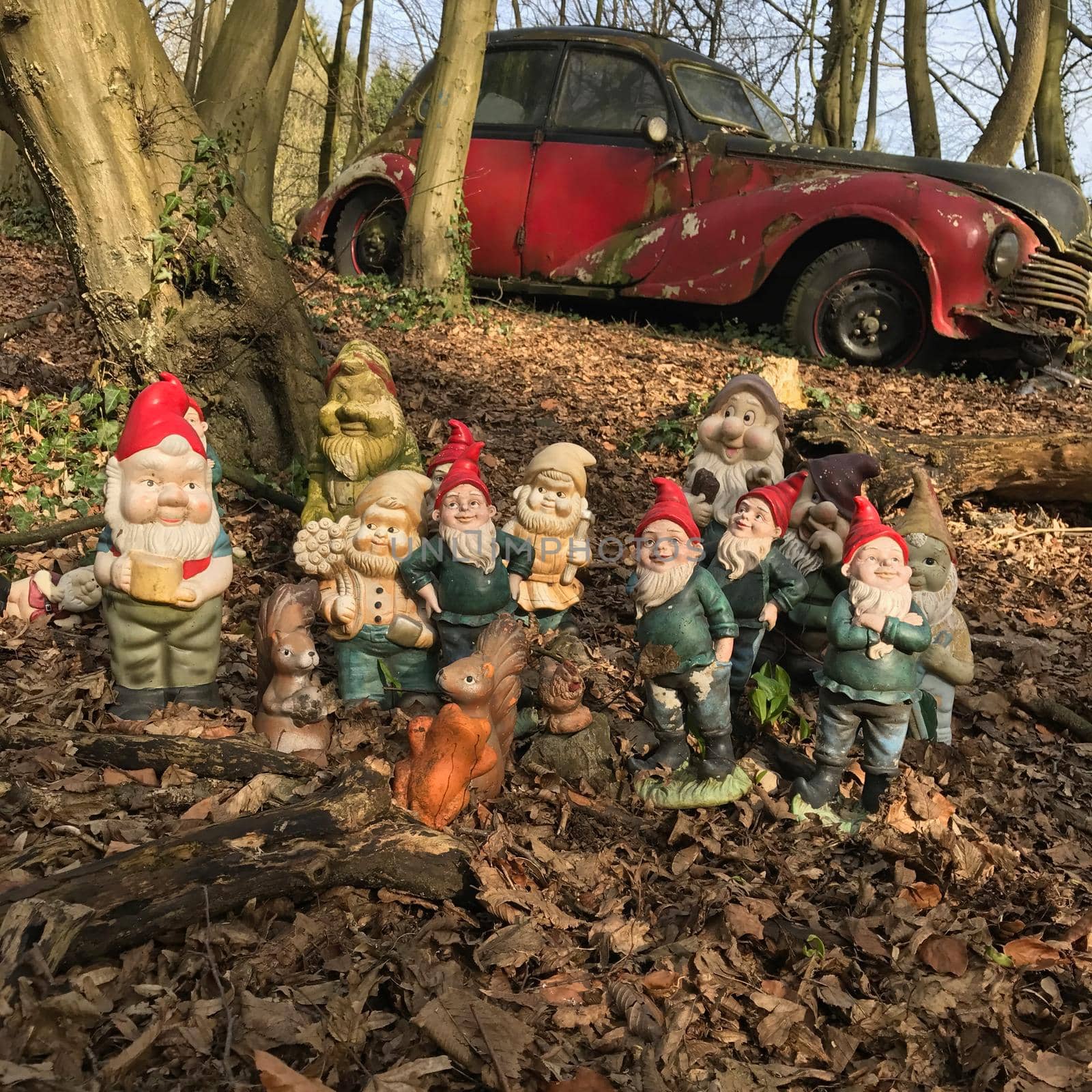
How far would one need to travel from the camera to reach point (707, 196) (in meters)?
8.00

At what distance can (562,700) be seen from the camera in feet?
10.6

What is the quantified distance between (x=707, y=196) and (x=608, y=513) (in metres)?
3.99

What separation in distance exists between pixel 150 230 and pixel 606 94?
5.15 metres

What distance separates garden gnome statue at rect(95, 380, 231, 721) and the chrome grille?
19.6ft

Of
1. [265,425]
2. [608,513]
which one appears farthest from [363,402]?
[608,513]

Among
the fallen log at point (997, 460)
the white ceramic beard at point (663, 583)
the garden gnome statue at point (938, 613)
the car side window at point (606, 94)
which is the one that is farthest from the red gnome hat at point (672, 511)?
the car side window at point (606, 94)

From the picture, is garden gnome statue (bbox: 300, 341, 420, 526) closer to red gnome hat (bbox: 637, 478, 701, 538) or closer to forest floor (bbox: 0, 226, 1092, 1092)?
Answer: forest floor (bbox: 0, 226, 1092, 1092)

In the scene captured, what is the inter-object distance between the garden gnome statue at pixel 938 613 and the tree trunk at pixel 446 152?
500 cm

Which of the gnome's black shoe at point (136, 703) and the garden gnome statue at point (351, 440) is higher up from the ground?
the garden gnome statue at point (351, 440)

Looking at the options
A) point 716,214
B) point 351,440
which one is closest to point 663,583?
point 351,440

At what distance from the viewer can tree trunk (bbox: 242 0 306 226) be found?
356 inches

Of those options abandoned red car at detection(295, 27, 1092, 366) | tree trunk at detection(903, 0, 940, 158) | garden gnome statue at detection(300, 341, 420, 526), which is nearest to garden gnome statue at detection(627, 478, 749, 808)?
garden gnome statue at detection(300, 341, 420, 526)

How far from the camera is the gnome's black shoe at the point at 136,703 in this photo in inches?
131

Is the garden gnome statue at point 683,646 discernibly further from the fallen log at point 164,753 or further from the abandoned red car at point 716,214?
the abandoned red car at point 716,214
